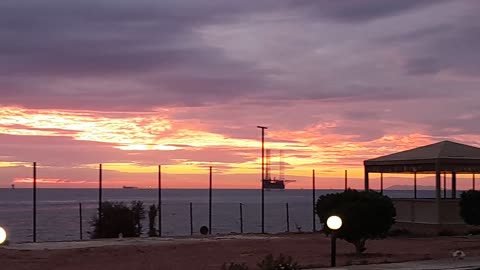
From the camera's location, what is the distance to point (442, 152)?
3984 cm

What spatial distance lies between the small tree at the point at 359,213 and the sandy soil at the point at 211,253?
0.72m

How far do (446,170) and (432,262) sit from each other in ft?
63.7

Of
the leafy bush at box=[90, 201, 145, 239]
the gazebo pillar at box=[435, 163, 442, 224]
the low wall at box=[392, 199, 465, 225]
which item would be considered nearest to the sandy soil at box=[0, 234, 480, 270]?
the gazebo pillar at box=[435, 163, 442, 224]

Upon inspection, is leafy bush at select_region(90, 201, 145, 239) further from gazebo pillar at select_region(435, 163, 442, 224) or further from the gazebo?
gazebo pillar at select_region(435, 163, 442, 224)

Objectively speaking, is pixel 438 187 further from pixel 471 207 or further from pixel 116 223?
pixel 116 223

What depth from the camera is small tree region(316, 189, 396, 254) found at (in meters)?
27.0

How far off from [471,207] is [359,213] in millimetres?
12126

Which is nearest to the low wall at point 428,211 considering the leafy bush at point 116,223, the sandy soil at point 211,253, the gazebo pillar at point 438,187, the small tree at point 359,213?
the gazebo pillar at point 438,187

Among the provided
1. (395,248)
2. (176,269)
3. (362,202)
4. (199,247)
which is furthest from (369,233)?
(199,247)

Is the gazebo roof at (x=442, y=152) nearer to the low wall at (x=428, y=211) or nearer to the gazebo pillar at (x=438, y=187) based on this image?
the gazebo pillar at (x=438, y=187)

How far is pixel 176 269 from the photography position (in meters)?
23.6

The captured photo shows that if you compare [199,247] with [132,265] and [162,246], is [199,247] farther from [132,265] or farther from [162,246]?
[132,265]

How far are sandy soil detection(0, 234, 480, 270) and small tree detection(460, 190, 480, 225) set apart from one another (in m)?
1.64

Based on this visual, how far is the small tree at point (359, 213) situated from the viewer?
2695cm
